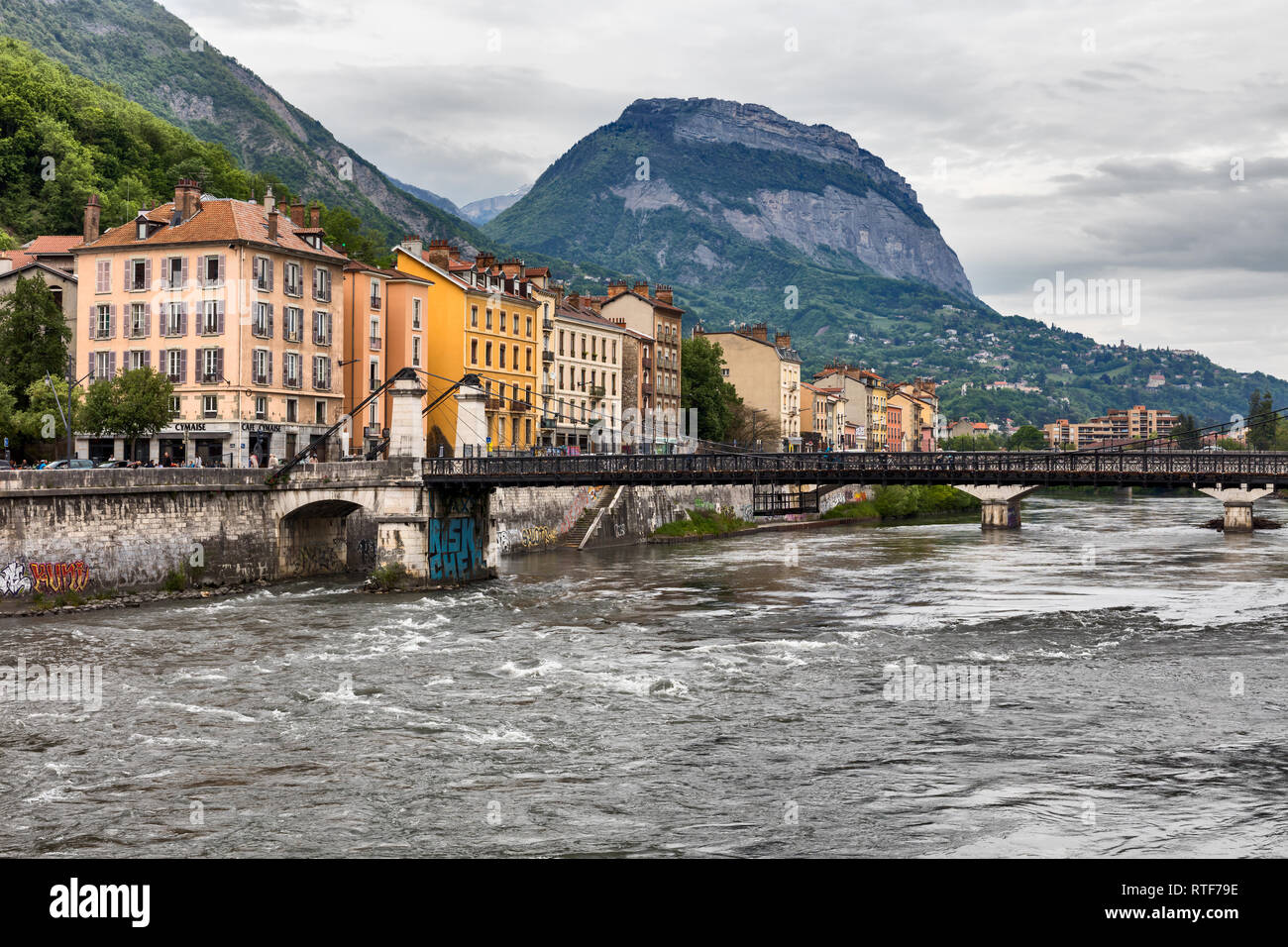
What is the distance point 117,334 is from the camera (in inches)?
2267

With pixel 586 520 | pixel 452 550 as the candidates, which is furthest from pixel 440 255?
pixel 452 550

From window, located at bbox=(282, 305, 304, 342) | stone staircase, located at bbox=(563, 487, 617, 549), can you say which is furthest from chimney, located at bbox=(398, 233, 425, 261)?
stone staircase, located at bbox=(563, 487, 617, 549)

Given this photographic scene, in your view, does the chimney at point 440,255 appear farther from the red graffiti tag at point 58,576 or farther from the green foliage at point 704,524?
the red graffiti tag at point 58,576

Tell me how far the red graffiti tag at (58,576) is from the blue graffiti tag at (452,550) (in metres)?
12.4

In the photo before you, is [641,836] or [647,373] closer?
[641,836]

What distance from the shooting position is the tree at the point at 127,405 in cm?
4978

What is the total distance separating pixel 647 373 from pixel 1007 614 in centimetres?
6142

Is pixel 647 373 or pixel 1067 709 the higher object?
pixel 647 373

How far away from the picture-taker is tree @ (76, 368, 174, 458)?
49.8 meters

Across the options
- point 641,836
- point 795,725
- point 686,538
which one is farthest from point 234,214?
point 641,836

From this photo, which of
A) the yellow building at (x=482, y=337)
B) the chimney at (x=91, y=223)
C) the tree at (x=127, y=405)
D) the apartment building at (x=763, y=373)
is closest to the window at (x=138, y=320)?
the chimney at (x=91, y=223)

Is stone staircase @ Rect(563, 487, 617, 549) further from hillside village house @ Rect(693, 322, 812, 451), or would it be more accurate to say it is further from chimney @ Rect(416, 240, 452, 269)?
hillside village house @ Rect(693, 322, 812, 451)
